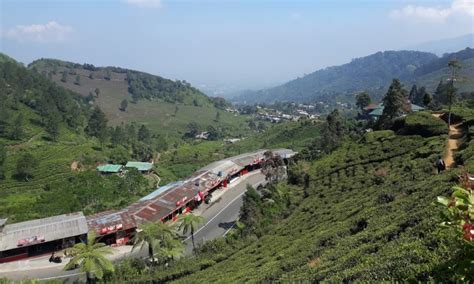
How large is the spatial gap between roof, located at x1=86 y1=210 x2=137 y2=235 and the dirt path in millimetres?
33358

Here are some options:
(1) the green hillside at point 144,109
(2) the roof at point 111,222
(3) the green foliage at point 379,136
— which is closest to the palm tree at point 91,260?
(2) the roof at point 111,222

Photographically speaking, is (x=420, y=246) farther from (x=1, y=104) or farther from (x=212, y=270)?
(x=1, y=104)

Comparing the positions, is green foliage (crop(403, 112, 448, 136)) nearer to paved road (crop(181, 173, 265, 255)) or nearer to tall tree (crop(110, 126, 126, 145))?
paved road (crop(181, 173, 265, 255))

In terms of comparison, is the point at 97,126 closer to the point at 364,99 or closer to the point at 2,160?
the point at 2,160

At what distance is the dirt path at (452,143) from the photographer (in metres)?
31.8

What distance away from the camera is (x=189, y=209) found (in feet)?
188

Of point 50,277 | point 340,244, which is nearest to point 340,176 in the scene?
point 340,244

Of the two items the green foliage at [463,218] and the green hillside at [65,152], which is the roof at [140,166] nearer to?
the green hillside at [65,152]

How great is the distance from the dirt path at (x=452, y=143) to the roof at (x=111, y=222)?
33.4 metres

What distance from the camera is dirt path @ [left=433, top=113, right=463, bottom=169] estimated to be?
31.8 metres

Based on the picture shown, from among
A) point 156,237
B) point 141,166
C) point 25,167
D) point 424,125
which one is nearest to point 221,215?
point 156,237

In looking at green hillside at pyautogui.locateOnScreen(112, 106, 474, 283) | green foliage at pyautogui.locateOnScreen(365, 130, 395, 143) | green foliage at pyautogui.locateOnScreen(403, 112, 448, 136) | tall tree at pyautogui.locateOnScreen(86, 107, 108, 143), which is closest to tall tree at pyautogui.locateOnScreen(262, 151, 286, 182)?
green hillside at pyautogui.locateOnScreen(112, 106, 474, 283)

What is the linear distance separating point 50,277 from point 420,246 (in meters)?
37.2

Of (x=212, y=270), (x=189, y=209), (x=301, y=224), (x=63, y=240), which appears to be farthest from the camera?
(x=189, y=209)
